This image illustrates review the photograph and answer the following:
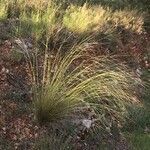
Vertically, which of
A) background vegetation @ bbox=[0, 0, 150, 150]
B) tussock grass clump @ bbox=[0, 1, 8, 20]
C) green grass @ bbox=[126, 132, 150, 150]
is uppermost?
tussock grass clump @ bbox=[0, 1, 8, 20]

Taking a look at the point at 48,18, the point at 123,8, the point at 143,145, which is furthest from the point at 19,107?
the point at 123,8

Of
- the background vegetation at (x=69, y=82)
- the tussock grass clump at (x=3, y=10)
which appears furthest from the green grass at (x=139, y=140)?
the tussock grass clump at (x=3, y=10)

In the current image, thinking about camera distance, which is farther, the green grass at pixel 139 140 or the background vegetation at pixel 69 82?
the green grass at pixel 139 140

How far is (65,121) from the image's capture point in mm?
5562

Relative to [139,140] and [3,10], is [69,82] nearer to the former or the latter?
[139,140]

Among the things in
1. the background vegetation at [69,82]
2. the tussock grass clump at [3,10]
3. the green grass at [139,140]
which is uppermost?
the tussock grass clump at [3,10]

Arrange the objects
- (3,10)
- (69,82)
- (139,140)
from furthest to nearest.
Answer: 1. (3,10)
2. (139,140)
3. (69,82)

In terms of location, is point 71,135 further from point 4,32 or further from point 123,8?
point 123,8

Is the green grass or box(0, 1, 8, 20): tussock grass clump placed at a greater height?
box(0, 1, 8, 20): tussock grass clump

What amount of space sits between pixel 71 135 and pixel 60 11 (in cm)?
Result: 397

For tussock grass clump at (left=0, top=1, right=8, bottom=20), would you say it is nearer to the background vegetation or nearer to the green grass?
the background vegetation

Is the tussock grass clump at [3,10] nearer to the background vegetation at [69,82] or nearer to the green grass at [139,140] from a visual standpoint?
the background vegetation at [69,82]

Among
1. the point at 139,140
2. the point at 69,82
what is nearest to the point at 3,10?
the point at 69,82

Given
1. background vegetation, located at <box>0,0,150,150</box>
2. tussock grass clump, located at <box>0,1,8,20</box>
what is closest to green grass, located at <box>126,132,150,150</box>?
background vegetation, located at <box>0,0,150,150</box>
